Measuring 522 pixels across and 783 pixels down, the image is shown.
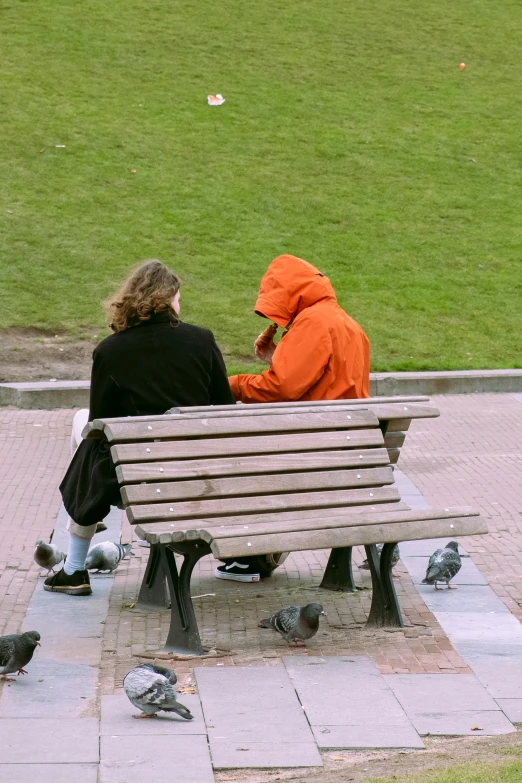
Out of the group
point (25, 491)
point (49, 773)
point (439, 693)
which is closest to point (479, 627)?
point (439, 693)

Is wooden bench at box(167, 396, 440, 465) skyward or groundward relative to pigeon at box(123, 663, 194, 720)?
skyward

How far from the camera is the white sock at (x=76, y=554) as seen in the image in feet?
20.1

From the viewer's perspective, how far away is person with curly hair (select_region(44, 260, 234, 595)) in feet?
19.0

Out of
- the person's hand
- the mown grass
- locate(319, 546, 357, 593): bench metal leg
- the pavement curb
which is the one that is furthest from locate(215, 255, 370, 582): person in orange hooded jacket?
the pavement curb

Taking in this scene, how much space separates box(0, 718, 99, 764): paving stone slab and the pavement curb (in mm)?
8003

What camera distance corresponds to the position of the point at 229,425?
5.65 m

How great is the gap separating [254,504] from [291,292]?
1430 mm

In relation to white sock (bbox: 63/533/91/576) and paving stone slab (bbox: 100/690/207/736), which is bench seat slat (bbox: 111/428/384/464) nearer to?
white sock (bbox: 63/533/91/576)

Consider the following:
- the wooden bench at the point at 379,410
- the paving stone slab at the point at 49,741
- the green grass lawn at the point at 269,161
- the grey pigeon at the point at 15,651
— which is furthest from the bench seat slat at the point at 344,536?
the green grass lawn at the point at 269,161

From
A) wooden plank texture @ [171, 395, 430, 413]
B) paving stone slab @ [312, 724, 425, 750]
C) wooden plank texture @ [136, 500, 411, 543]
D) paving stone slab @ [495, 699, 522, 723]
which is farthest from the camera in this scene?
wooden plank texture @ [171, 395, 430, 413]

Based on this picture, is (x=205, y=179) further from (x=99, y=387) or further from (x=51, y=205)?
(x=99, y=387)

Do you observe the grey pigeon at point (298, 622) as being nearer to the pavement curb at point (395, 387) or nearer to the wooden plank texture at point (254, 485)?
the wooden plank texture at point (254, 485)

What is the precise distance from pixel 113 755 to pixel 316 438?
7.28 ft

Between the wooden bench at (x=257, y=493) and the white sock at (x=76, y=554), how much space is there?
36 centimetres
